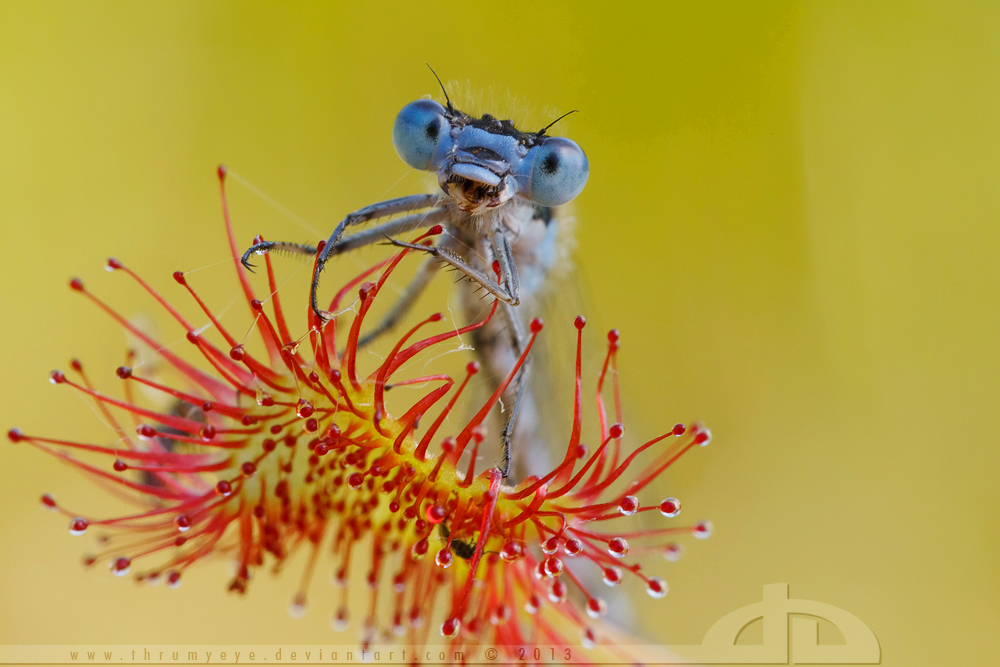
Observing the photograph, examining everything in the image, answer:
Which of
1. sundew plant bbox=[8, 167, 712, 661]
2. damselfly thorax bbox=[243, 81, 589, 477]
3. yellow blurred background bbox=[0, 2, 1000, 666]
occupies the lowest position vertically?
sundew plant bbox=[8, 167, 712, 661]

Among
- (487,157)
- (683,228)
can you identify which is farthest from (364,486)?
(683,228)

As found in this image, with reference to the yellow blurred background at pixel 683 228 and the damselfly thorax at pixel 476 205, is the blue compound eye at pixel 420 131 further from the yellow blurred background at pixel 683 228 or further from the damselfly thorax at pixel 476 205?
the yellow blurred background at pixel 683 228

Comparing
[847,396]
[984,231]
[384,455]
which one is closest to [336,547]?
[384,455]

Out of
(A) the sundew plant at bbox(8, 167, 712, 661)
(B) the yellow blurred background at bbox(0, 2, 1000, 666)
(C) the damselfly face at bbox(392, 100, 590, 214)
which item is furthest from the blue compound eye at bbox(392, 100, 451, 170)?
(B) the yellow blurred background at bbox(0, 2, 1000, 666)

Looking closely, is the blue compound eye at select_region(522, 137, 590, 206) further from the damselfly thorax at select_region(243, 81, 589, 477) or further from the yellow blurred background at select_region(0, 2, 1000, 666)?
the yellow blurred background at select_region(0, 2, 1000, 666)

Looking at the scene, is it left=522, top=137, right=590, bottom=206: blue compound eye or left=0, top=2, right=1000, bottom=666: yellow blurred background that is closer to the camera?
left=522, top=137, right=590, bottom=206: blue compound eye

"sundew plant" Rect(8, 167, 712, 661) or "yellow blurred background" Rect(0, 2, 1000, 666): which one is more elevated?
"yellow blurred background" Rect(0, 2, 1000, 666)

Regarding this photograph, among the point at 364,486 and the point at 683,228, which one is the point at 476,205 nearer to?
the point at 364,486
